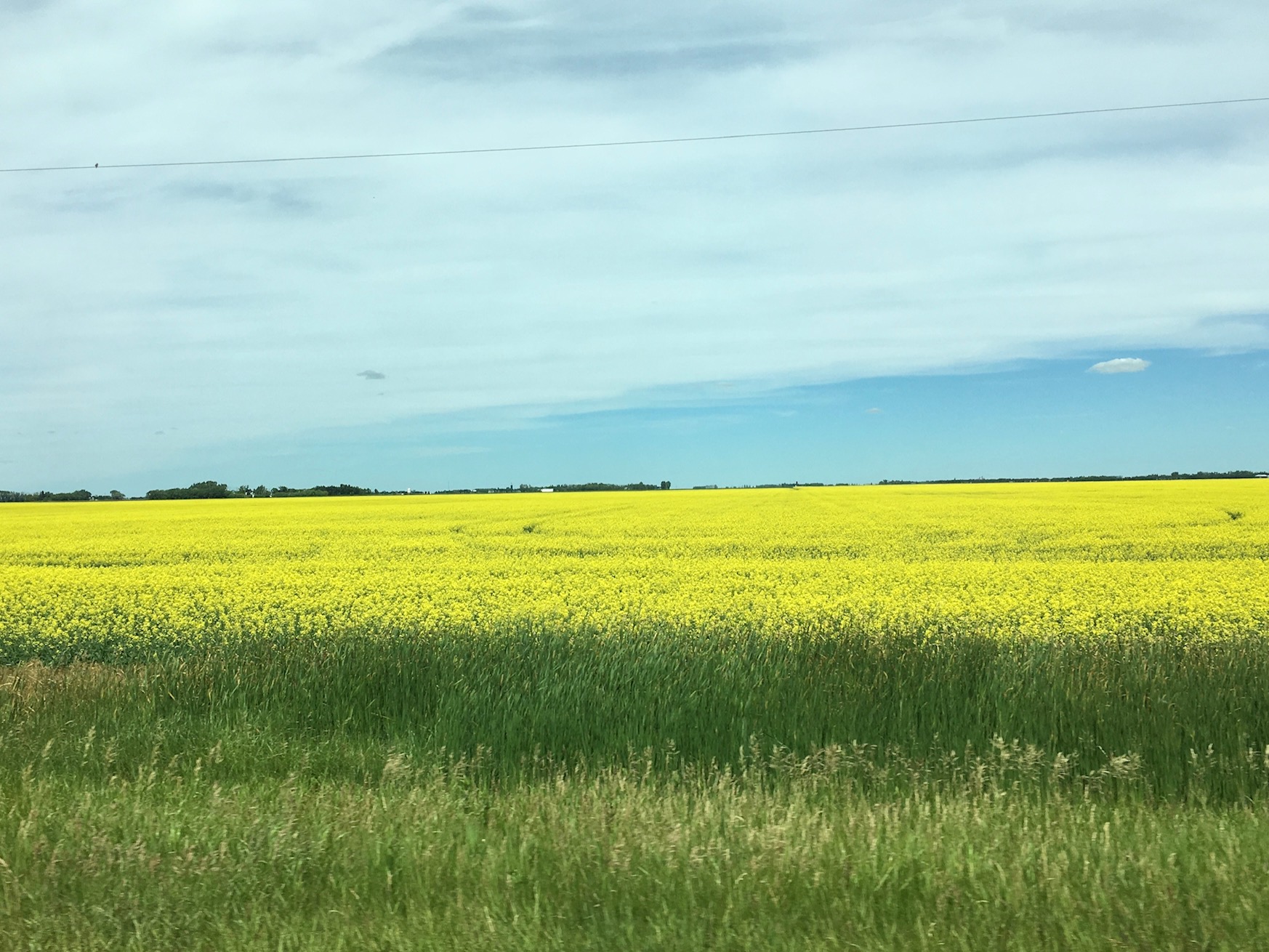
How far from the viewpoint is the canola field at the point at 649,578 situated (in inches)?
465

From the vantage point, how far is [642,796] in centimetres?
491

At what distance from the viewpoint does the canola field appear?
11805mm

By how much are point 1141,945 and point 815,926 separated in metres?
1.19

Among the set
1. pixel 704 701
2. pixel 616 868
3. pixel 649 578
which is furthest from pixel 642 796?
pixel 649 578

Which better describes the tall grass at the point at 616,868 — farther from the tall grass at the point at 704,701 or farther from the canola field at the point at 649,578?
the canola field at the point at 649,578

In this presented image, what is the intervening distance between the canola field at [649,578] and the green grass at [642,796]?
5.56 feet

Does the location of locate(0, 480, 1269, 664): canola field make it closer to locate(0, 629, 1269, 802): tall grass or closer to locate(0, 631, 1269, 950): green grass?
locate(0, 629, 1269, 802): tall grass

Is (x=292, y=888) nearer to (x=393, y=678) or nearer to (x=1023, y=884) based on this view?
(x=1023, y=884)

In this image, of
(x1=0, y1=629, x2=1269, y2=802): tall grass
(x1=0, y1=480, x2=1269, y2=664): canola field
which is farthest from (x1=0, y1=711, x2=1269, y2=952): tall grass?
(x1=0, y1=480, x2=1269, y2=664): canola field

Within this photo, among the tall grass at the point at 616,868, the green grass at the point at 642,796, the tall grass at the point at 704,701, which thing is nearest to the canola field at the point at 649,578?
the tall grass at the point at 704,701

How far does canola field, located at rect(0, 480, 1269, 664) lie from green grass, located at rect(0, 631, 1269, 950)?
1696 mm

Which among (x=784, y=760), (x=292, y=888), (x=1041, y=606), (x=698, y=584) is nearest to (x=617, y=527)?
(x=698, y=584)

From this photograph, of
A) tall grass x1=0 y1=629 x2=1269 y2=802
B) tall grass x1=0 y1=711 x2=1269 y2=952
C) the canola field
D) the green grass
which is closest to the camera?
tall grass x1=0 y1=711 x2=1269 y2=952

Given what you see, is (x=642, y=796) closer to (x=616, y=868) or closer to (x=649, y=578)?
(x=616, y=868)
